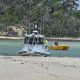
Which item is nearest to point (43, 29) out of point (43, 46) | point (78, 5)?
point (78, 5)

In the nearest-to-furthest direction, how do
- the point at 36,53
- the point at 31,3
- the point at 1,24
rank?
the point at 36,53 < the point at 1,24 < the point at 31,3

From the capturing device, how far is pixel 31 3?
151125 mm

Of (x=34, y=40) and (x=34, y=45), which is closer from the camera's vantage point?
(x=34, y=45)

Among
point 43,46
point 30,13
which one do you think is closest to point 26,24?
point 30,13

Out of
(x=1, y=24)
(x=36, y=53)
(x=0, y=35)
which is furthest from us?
(x=1, y=24)

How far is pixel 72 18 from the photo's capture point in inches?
5655

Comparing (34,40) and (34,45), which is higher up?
(34,40)

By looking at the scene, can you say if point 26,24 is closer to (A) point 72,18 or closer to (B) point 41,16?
(B) point 41,16

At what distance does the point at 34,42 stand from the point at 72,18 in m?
103

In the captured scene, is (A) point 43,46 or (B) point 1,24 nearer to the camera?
(A) point 43,46

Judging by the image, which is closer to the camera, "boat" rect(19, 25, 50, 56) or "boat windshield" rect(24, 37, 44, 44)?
"boat" rect(19, 25, 50, 56)

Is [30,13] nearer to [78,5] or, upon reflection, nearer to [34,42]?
[78,5]

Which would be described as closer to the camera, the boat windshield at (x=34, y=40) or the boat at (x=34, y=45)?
the boat at (x=34, y=45)

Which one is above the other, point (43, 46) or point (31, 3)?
point (31, 3)
